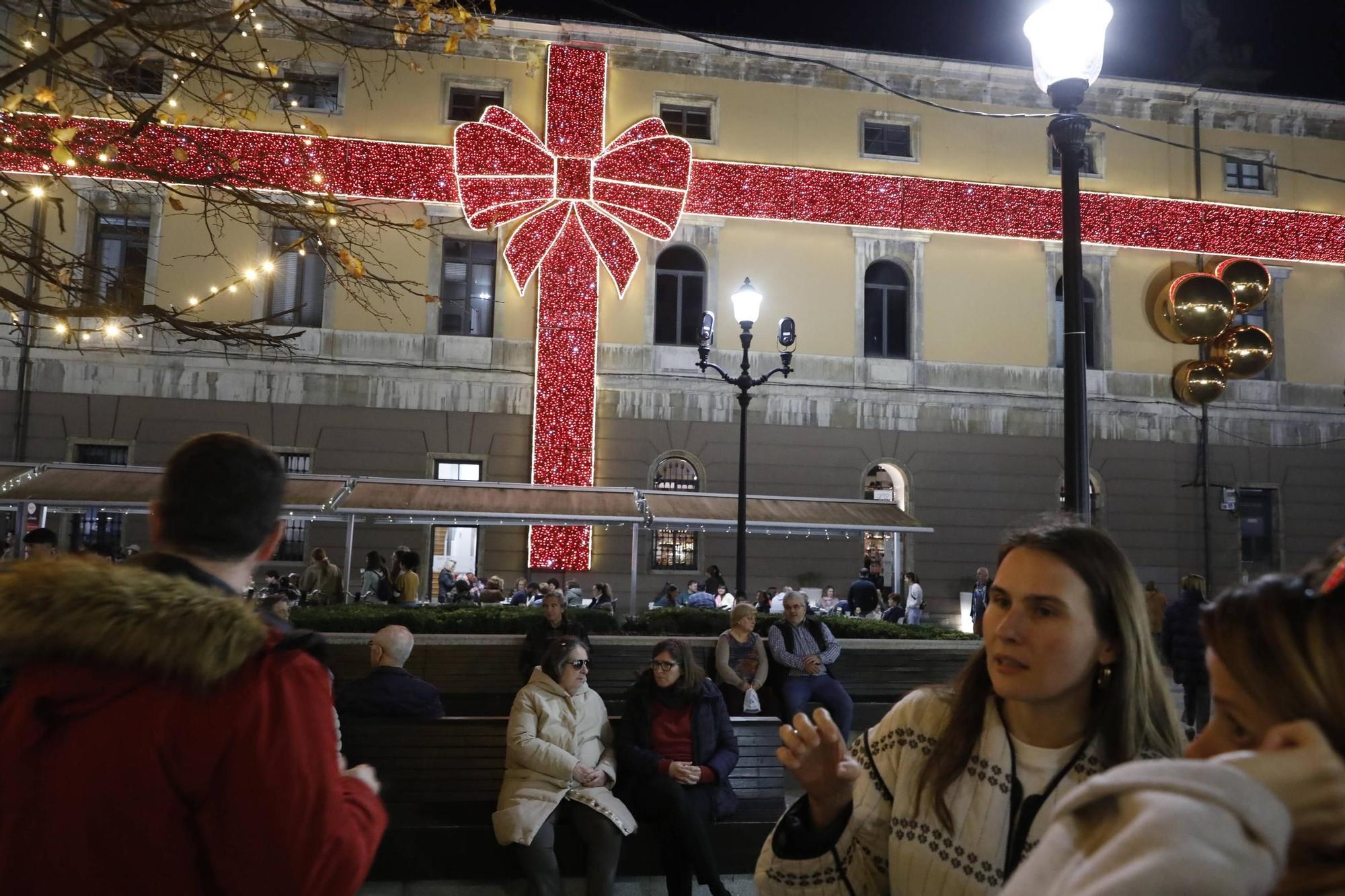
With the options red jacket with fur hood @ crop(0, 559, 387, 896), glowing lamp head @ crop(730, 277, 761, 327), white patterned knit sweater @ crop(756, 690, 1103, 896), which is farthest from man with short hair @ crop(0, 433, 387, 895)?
glowing lamp head @ crop(730, 277, 761, 327)

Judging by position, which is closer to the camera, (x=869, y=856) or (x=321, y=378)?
(x=869, y=856)

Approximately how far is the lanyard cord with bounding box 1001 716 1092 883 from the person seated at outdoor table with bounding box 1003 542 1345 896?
1057 millimetres

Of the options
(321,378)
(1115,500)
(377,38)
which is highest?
(377,38)

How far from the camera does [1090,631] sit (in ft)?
7.72

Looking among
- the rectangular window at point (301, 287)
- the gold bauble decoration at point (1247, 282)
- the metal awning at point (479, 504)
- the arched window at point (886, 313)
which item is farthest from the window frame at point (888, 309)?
the rectangular window at point (301, 287)

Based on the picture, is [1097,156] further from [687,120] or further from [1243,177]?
[687,120]

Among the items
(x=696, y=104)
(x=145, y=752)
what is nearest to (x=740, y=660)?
(x=145, y=752)

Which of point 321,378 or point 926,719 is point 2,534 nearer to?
point 321,378

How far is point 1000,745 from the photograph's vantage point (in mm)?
2316

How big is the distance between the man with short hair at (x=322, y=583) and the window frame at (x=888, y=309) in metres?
13.0

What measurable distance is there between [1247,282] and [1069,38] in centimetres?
1885

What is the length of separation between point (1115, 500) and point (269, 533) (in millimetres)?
24996

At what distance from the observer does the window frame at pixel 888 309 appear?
24.3 meters

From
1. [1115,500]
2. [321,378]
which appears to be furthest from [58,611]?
[1115,500]
